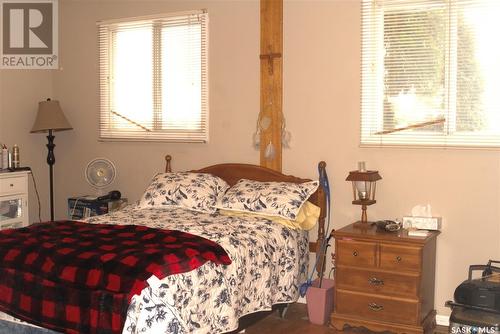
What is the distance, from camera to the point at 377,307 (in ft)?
12.9

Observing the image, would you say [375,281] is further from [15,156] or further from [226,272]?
[15,156]

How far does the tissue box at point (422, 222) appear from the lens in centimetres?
410

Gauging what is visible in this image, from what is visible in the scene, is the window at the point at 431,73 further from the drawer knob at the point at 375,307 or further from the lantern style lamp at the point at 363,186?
the drawer knob at the point at 375,307

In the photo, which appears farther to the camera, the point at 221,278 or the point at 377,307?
the point at 377,307

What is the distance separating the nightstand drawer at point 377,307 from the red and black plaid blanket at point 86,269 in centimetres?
102

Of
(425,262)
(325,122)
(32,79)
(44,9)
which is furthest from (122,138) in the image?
(425,262)

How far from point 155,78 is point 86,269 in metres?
2.64

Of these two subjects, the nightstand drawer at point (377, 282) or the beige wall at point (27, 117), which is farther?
the beige wall at point (27, 117)

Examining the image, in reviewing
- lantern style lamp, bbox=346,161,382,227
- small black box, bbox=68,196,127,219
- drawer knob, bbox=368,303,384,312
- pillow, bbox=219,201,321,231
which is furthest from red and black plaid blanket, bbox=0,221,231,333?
small black box, bbox=68,196,127,219

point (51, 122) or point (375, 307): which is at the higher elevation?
point (51, 122)

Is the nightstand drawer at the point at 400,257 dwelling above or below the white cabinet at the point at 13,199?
below

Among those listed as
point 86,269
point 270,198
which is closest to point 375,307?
point 270,198

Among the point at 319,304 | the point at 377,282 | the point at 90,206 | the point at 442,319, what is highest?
the point at 90,206

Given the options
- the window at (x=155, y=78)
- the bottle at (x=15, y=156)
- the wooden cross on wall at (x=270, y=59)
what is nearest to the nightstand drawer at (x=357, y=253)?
the wooden cross on wall at (x=270, y=59)
